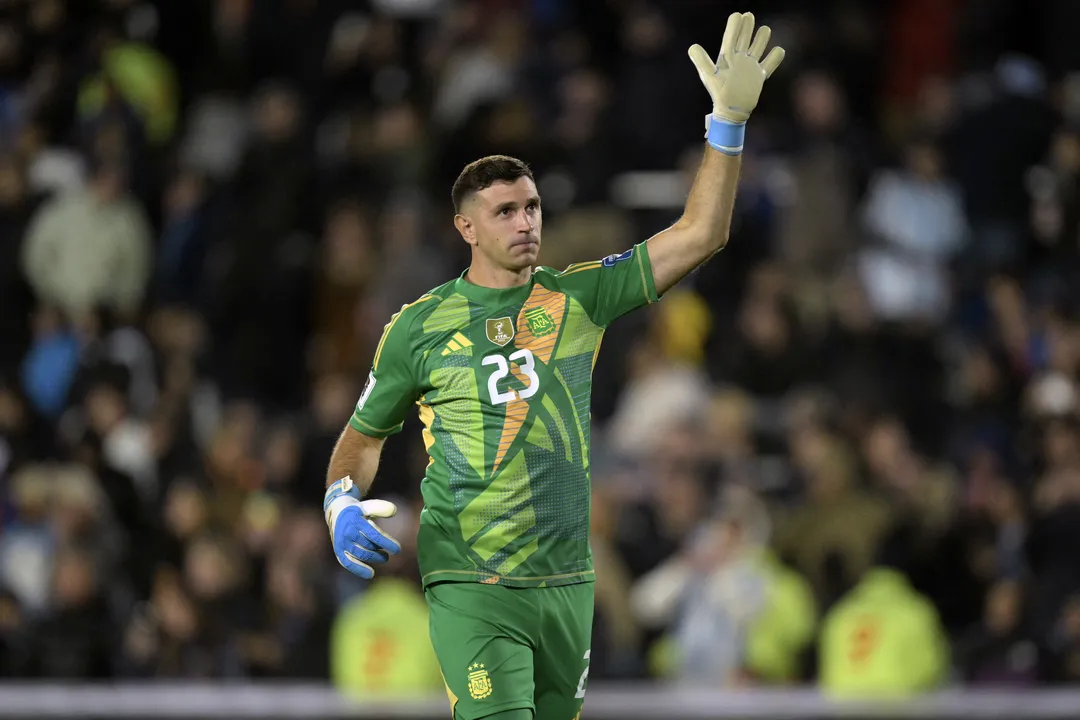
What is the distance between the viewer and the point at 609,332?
13984 millimetres

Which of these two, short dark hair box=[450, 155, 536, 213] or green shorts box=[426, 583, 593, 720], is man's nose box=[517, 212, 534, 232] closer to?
short dark hair box=[450, 155, 536, 213]

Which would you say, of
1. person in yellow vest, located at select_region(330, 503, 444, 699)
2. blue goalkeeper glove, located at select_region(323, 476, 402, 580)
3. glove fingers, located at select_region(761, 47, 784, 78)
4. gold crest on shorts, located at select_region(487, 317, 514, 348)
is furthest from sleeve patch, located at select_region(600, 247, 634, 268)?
person in yellow vest, located at select_region(330, 503, 444, 699)

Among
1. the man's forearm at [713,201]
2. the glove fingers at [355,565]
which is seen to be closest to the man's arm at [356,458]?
the glove fingers at [355,565]

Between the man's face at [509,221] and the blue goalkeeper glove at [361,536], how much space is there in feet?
3.26

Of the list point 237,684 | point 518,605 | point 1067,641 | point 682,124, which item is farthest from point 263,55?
point 518,605

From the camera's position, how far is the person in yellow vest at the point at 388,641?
484 inches

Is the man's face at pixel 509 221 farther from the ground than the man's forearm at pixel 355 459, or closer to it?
farther from the ground

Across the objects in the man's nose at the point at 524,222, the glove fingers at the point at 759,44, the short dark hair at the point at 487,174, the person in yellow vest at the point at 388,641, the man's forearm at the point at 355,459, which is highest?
the glove fingers at the point at 759,44

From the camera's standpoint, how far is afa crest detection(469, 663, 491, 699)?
6.92 metres

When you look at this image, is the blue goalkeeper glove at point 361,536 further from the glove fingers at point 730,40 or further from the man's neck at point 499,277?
the glove fingers at point 730,40

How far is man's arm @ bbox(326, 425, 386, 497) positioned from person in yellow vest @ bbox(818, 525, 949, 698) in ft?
16.2

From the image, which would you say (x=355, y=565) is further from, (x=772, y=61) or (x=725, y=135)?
(x=772, y=61)

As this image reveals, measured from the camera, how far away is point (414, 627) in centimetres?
1230

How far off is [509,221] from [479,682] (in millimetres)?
1622
